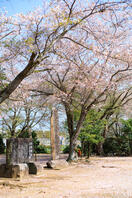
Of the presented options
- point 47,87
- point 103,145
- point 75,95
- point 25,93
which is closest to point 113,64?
point 75,95

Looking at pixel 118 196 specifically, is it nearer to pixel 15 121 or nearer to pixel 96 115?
pixel 96 115

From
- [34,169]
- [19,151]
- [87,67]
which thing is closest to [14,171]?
[34,169]

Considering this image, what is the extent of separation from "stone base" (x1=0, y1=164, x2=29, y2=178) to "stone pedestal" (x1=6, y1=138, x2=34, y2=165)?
1.53m

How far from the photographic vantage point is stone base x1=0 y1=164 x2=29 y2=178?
695cm

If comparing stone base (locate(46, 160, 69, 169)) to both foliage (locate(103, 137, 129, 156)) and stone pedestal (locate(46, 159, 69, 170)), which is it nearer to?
stone pedestal (locate(46, 159, 69, 170))

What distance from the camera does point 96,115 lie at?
13.6m

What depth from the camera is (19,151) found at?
881 cm

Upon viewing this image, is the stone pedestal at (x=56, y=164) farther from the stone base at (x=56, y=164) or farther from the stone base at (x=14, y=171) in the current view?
the stone base at (x=14, y=171)

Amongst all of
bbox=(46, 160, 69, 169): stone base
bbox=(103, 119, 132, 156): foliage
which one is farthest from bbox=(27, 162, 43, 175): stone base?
bbox=(103, 119, 132, 156): foliage

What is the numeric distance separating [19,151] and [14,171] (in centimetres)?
184

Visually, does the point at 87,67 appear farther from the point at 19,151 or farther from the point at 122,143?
the point at 122,143

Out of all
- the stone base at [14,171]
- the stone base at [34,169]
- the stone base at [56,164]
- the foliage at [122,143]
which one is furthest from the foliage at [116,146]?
the stone base at [14,171]

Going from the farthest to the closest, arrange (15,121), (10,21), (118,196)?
1. (15,121)
2. (10,21)
3. (118,196)

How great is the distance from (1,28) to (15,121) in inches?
406
